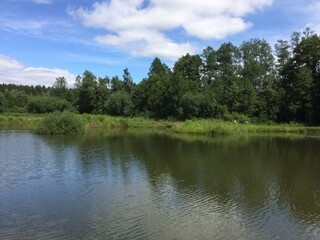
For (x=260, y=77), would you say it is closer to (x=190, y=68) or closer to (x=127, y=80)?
(x=190, y=68)

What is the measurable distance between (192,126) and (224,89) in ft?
84.0

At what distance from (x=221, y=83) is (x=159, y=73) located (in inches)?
922

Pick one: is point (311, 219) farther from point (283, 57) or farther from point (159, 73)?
point (159, 73)

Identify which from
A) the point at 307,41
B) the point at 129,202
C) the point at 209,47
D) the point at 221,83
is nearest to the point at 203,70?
the point at 209,47

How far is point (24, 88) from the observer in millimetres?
195125

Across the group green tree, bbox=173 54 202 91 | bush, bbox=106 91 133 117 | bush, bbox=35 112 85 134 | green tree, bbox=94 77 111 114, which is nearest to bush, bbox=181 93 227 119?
bush, bbox=106 91 133 117

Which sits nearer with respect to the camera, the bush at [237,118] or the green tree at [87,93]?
the bush at [237,118]

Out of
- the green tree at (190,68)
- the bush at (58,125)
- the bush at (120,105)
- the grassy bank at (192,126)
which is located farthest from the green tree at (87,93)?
the bush at (58,125)

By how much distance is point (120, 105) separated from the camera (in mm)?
93188

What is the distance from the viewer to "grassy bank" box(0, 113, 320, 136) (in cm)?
6128

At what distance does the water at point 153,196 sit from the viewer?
43.1ft

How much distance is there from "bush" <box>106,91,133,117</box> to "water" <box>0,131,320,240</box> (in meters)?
60.3

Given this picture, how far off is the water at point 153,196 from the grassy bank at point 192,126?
29047 mm

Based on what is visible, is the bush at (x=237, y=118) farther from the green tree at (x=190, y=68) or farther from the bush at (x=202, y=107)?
the green tree at (x=190, y=68)
